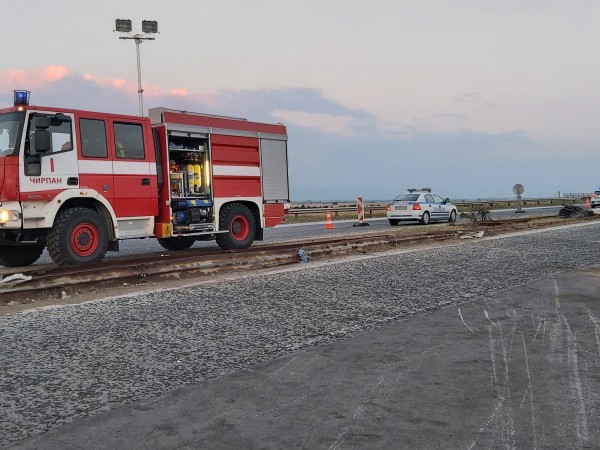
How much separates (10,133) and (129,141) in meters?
2.07

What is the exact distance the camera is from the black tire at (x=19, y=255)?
33.9 feet

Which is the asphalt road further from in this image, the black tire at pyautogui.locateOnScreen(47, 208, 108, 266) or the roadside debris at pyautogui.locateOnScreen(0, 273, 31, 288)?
the black tire at pyautogui.locateOnScreen(47, 208, 108, 266)

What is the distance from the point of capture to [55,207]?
29.1 feet

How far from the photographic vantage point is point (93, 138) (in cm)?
959

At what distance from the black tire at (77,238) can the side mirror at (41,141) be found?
3.64 feet

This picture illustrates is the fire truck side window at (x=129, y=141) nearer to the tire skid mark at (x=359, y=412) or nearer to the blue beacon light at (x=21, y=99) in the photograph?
the blue beacon light at (x=21, y=99)

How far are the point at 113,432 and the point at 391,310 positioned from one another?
4088 millimetres

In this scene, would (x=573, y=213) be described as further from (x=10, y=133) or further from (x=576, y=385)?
(x=10, y=133)

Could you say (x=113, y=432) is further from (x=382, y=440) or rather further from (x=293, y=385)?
(x=382, y=440)

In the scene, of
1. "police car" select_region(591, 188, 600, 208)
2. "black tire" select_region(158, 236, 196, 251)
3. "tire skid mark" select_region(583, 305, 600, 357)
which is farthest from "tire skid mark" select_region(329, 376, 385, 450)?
"police car" select_region(591, 188, 600, 208)

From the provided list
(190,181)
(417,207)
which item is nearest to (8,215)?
(190,181)

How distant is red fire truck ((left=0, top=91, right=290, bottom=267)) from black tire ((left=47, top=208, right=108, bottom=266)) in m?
0.02

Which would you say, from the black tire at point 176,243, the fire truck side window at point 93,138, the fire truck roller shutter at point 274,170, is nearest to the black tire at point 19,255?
the fire truck side window at point 93,138

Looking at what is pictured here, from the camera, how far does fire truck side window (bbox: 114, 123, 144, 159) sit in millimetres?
10008
